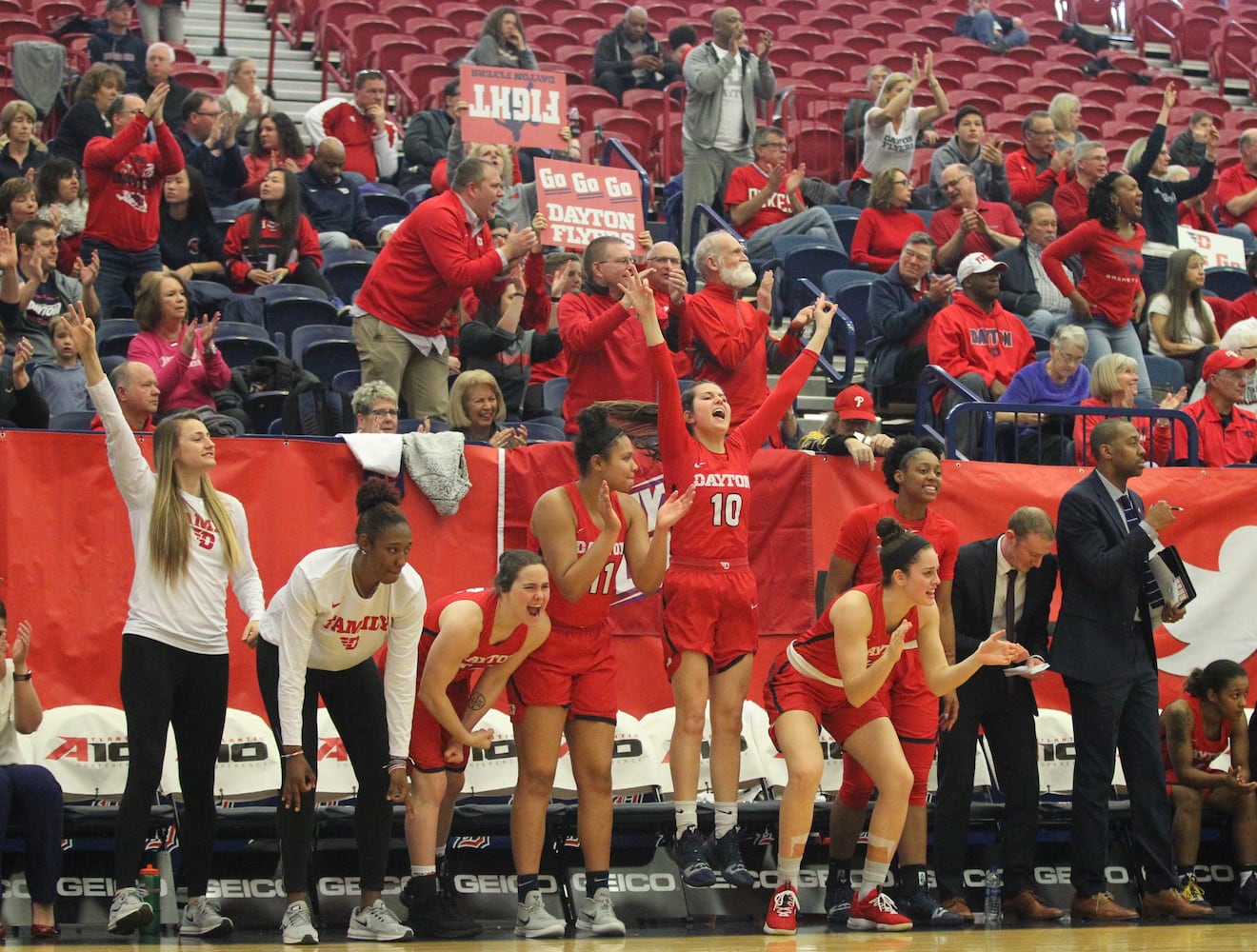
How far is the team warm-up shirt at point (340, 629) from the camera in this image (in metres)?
6.22

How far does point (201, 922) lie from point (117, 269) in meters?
5.02

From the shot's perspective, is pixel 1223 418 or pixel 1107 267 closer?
pixel 1223 418

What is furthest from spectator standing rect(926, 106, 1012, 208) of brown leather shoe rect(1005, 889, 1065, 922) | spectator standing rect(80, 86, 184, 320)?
brown leather shoe rect(1005, 889, 1065, 922)

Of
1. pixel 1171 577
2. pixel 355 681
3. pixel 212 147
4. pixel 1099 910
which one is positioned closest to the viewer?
pixel 355 681

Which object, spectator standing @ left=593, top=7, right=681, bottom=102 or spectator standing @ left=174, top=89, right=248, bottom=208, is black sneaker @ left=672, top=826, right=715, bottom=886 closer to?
→ spectator standing @ left=174, top=89, right=248, bottom=208

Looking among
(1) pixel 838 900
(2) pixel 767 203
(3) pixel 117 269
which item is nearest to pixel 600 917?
(1) pixel 838 900

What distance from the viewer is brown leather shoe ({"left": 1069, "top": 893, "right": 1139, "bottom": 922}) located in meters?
7.14

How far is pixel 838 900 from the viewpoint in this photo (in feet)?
23.2

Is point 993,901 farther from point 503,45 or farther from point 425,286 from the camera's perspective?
point 503,45

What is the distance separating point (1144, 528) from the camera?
23.0 ft

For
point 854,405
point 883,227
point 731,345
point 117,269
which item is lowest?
point 854,405

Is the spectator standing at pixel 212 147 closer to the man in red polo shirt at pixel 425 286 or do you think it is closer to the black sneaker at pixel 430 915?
the man in red polo shirt at pixel 425 286

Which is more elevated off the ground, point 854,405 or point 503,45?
point 503,45

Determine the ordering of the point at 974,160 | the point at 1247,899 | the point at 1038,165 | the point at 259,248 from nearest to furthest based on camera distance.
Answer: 1. the point at 1247,899
2. the point at 259,248
3. the point at 974,160
4. the point at 1038,165
